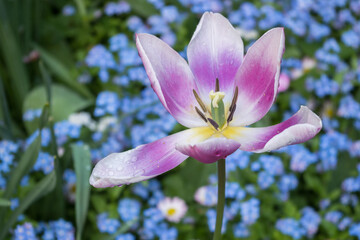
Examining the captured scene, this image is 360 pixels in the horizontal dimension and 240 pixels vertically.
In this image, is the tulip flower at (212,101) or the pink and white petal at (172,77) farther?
the pink and white petal at (172,77)

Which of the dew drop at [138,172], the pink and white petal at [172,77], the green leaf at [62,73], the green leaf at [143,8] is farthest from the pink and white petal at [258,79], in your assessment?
the green leaf at [143,8]

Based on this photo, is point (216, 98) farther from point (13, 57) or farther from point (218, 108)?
point (13, 57)

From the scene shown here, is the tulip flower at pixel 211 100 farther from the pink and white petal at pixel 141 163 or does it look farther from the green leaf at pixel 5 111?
the green leaf at pixel 5 111

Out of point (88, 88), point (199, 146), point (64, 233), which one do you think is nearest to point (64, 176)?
point (64, 233)

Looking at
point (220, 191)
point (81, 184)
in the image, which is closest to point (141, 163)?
point (220, 191)

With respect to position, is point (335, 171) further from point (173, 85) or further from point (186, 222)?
point (173, 85)

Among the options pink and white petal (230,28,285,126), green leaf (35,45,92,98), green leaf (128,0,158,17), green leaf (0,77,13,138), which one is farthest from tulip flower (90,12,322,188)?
green leaf (128,0,158,17)
